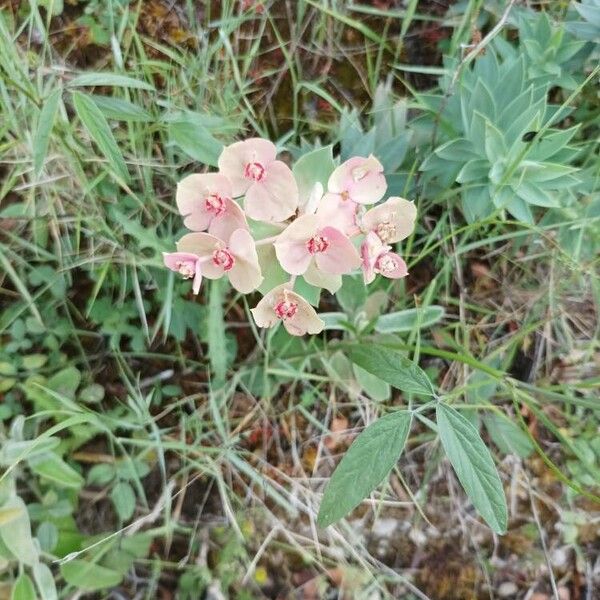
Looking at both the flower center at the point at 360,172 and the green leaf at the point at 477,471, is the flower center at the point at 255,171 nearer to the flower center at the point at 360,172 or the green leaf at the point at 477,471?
the flower center at the point at 360,172

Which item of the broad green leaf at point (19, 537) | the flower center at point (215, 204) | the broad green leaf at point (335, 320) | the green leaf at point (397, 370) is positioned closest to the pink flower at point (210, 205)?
the flower center at point (215, 204)

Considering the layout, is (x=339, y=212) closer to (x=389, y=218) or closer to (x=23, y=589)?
(x=389, y=218)

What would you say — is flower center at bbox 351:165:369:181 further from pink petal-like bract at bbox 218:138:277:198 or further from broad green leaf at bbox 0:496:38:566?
broad green leaf at bbox 0:496:38:566

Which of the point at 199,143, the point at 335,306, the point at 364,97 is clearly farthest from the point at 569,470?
the point at 199,143

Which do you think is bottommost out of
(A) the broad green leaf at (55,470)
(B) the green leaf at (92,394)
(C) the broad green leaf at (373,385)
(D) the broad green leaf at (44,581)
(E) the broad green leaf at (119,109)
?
(D) the broad green leaf at (44,581)

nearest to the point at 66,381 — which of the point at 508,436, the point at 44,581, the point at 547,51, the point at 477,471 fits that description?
the point at 44,581

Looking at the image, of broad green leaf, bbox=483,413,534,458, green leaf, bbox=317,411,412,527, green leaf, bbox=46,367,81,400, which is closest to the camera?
green leaf, bbox=317,411,412,527

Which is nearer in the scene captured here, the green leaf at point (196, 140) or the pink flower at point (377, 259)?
the pink flower at point (377, 259)

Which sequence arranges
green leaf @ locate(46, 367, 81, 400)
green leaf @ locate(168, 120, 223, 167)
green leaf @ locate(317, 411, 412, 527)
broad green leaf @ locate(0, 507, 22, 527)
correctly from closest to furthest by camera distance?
green leaf @ locate(317, 411, 412, 527)
green leaf @ locate(168, 120, 223, 167)
broad green leaf @ locate(0, 507, 22, 527)
green leaf @ locate(46, 367, 81, 400)

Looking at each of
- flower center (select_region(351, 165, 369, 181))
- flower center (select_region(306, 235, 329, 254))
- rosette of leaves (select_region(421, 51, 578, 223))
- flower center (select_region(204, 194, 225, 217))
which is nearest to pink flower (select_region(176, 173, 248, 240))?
flower center (select_region(204, 194, 225, 217))
